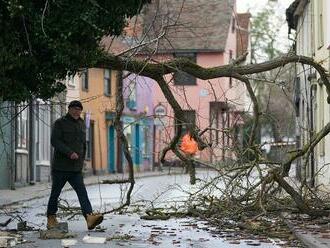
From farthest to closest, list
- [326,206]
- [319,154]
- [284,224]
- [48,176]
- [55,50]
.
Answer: [48,176]
[319,154]
[326,206]
[284,224]
[55,50]

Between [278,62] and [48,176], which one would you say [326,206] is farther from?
[48,176]

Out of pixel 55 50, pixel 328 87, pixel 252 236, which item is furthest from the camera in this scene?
pixel 328 87

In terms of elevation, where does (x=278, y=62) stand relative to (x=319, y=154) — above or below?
above

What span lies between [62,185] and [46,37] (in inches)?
111

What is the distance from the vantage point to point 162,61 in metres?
13.5

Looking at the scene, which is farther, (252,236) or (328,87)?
(328,87)

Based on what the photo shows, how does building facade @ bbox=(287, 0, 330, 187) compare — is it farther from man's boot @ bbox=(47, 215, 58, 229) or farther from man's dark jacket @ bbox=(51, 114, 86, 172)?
man's boot @ bbox=(47, 215, 58, 229)

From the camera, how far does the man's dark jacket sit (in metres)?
12.0

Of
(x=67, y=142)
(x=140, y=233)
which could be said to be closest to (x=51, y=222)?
(x=67, y=142)

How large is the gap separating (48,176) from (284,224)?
18.6 m

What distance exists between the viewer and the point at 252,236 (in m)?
11.3

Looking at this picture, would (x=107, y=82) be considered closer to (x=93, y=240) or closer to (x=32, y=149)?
(x=32, y=149)

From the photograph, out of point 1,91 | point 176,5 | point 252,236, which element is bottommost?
point 252,236

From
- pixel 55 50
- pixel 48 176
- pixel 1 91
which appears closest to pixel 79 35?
pixel 55 50
